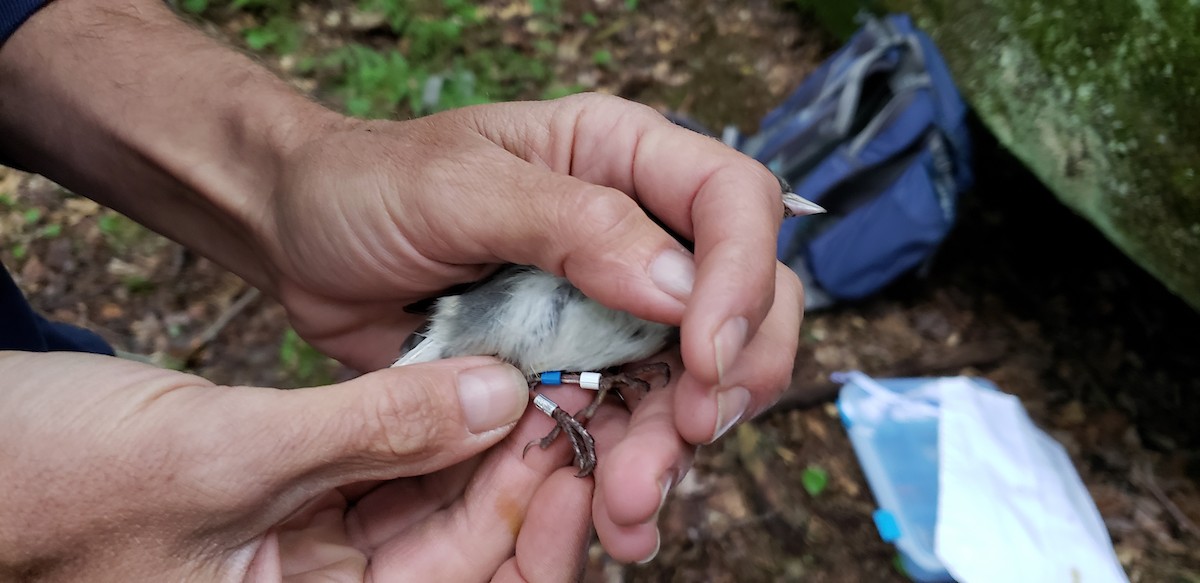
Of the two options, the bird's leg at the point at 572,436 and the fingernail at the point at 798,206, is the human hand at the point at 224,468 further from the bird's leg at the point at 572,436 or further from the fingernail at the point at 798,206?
the fingernail at the point at 798,206

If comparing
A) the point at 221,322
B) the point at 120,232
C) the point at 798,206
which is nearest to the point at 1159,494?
the point at 798,206

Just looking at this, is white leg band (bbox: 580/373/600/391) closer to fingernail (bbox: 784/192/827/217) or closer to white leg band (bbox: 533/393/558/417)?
white leg band (bbox: 533/393/558/417)

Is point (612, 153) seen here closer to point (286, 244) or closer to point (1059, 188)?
point (286, 244)

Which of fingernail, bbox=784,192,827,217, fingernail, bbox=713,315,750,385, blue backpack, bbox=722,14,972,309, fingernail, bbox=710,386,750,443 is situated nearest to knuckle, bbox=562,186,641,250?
fingernail, bbox=713,315,750,385

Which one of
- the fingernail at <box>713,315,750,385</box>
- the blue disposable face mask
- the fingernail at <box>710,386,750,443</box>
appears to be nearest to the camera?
the fingernail at <box>713,315,750,385</box>

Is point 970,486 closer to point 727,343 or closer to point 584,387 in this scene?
point 584,387

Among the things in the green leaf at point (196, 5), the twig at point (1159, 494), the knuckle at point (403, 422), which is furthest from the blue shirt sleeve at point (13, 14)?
the twig at point (1159, 494)
